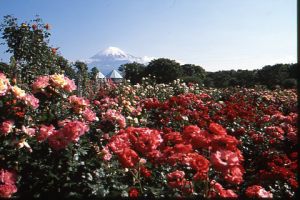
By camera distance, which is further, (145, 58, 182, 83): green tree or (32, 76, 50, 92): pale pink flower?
(145, 58, 182, 83): green tree

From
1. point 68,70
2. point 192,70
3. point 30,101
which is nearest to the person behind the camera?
point 30,101

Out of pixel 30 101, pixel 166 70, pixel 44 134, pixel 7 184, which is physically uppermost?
pixel 166 70

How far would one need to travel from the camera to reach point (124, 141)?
2.76 m

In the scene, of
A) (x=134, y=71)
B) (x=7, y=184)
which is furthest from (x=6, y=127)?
(x=134, y=71)

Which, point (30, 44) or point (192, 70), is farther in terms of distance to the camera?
point (192, 70)

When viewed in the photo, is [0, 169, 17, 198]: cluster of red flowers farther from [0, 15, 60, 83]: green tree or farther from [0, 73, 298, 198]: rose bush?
[0, 15, 60, 83]: green tree

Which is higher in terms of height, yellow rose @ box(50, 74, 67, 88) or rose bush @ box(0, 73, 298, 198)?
yellow rose @ box(50, 74, 67, 88)

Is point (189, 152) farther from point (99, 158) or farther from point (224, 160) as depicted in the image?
point (99, 158)

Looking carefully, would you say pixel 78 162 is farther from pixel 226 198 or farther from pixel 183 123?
pixel 183 123

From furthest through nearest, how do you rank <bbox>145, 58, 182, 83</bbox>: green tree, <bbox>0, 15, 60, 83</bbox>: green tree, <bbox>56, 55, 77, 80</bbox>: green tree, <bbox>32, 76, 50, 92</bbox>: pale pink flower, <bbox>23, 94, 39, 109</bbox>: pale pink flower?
<bbox>145, 58, 182, 83</bbox>: green tree → <bbox>56, 55, 77, 80</bbox>: green tree → <bbox>0, 15, 60, 83</bbox>: green tree → <bbox>32, 76, 50, 92</bbox>: pale pink flower → <bbox>23, 94, 39, 109</bbox>: pale pink flower

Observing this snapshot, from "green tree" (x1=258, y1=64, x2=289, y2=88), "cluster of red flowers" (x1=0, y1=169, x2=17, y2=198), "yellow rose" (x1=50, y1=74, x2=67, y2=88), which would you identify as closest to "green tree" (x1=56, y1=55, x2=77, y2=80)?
"yellow rose" (x1=50, y1=74, x2=67, y2=88)

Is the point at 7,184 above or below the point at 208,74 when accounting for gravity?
below

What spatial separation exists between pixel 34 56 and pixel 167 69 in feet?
A: 138

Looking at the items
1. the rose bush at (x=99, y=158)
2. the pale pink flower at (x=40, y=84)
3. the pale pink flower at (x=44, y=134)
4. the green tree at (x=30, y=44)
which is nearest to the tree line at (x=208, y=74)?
the green tree at (x=30, y=44)
